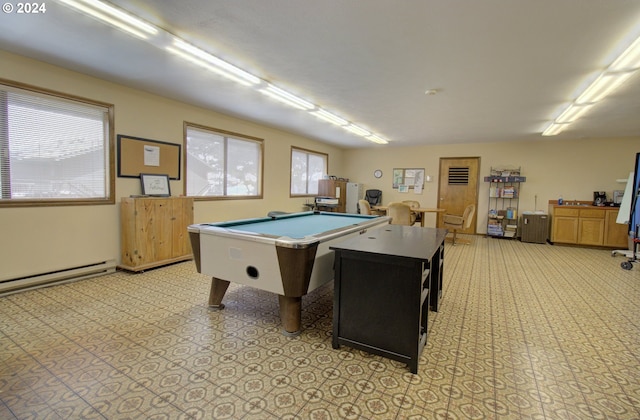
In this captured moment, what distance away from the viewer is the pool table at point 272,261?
217cm

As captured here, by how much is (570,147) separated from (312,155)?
6330mm

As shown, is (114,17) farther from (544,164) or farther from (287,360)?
(544,164)

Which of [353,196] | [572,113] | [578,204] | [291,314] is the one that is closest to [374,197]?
[353,196]

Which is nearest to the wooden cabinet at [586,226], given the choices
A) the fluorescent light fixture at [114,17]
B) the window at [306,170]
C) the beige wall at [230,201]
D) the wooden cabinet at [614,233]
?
the wooden cabinet at [614,233]

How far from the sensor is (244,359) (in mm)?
2027

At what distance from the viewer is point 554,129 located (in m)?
5.73

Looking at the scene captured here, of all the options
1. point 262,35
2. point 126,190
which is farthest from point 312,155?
point 262,35

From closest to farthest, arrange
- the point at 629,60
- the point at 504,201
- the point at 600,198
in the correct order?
1. the point at 629,60
2. the point at 600,198
3. the point at 504,201

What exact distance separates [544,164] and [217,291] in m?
8.09

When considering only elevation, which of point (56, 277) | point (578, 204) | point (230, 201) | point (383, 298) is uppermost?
point (578, 204)

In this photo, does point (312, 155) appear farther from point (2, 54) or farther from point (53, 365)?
point (53, 365)

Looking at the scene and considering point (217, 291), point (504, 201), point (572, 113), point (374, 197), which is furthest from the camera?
point (374, 197)

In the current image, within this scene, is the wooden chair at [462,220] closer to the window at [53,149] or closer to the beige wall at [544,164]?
the beige wall at [544,164]

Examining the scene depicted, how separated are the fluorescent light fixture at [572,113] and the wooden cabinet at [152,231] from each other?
19.4ft
